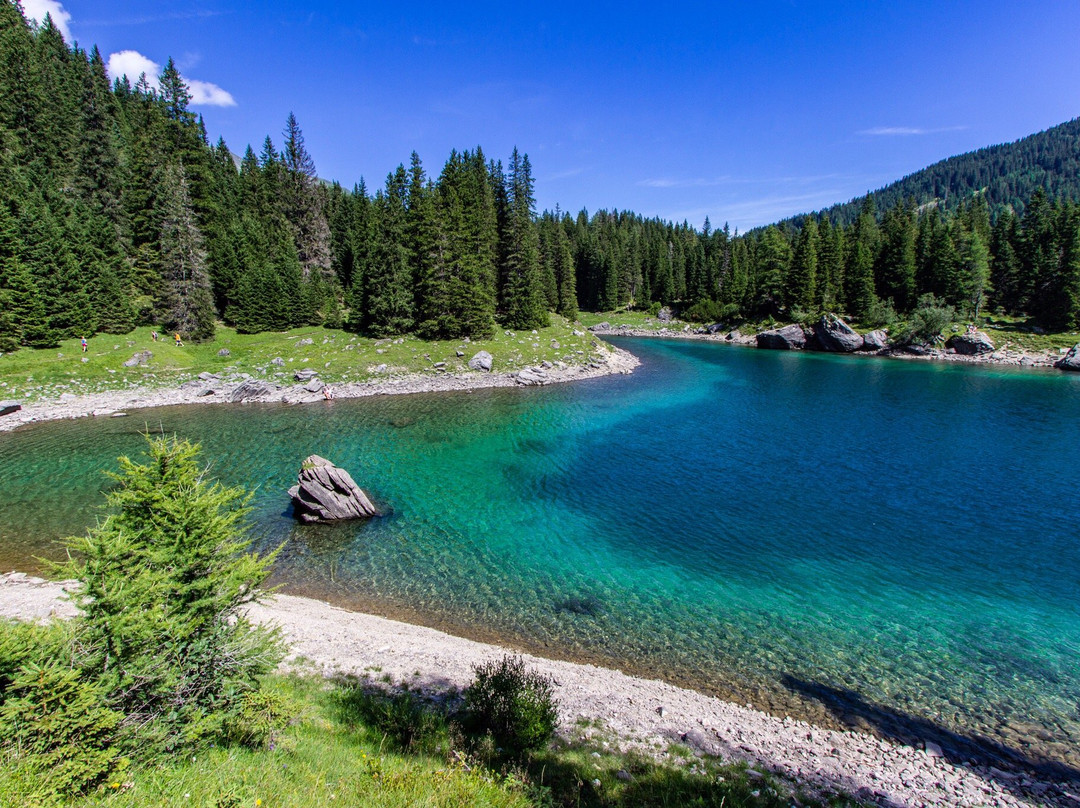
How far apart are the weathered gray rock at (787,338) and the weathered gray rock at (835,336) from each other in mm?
2673

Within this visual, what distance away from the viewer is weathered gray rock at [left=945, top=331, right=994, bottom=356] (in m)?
81.3

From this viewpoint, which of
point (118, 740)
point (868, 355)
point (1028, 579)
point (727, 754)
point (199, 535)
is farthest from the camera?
point (868, 355)

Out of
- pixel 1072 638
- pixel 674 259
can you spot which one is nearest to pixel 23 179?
pixel 1072 638

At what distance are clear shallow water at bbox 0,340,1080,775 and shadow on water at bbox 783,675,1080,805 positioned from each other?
95 millimetres

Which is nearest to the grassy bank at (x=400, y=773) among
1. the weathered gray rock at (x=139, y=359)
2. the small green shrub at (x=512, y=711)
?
the small green shrub at (x=512, y=711)

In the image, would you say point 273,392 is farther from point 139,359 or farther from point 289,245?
point 289,245

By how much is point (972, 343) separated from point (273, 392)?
355 ft

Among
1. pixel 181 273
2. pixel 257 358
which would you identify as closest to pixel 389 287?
pixel 257 358

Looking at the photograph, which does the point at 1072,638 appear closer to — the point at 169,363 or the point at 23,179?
the point at 169,363

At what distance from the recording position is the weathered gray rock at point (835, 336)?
9000cm

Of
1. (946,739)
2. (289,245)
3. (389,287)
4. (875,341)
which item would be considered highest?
(289,245)

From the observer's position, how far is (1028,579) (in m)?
20.4

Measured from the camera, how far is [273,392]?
51.0m

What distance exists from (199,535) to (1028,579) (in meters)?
30.3
